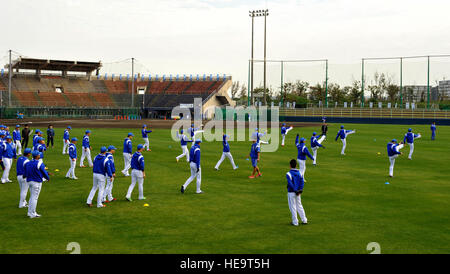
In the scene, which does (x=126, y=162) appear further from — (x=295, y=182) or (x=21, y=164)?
(x=295, y=182)

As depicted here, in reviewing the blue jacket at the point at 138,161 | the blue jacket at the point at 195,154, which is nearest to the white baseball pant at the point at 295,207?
the blue jacket at the point at 195,154

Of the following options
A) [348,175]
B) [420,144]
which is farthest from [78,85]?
[348,175]

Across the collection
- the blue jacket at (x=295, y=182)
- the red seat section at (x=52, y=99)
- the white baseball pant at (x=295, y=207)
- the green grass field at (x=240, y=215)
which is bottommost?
the green grass field at (x=240, y=215)

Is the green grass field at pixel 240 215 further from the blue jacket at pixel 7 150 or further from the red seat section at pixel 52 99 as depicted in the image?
the red seat section at pixel 52 99

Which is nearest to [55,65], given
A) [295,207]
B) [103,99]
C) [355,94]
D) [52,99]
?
[52,99]

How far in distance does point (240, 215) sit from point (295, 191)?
2226 mm

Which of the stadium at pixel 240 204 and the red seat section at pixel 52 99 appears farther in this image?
the red seat section at pixel 52 99

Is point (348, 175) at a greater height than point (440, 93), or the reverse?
point (440, 93)

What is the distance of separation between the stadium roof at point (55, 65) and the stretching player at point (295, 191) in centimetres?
9329

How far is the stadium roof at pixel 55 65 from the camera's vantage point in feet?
301

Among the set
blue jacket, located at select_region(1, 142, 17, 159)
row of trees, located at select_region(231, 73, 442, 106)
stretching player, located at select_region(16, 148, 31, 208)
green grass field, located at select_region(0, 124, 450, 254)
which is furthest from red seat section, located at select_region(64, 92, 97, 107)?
stretching player, located at select_region(16, 148, 31, 208)
